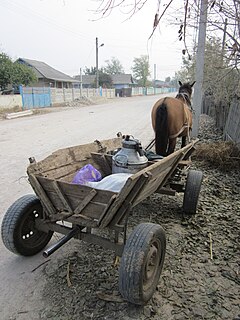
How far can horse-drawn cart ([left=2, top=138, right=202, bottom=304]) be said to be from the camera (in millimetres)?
2236

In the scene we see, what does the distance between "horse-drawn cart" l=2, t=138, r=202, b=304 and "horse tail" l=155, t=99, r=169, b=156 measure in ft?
5.49

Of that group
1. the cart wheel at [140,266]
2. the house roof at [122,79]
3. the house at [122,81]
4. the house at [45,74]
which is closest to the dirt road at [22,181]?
the cart wheel at [140,266]

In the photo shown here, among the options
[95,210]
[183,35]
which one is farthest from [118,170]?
[183,35]

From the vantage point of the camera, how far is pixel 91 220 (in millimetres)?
2553

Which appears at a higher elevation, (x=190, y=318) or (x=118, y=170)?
(x=118, y=170)

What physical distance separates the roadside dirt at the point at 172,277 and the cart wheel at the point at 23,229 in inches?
11.6

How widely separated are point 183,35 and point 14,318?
254cm

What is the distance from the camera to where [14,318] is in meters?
2.31

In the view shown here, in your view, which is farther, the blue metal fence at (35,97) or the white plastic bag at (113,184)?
the blue metal fence at (35,97)

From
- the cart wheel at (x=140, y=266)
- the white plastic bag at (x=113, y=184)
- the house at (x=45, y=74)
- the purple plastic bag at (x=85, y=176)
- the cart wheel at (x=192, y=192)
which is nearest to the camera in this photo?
the cart wheel at (x=140, y=266)

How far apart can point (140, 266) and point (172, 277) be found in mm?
841

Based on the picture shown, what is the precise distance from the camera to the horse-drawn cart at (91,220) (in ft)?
7.34

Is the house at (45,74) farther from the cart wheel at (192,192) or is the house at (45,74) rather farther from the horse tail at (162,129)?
the cart wheel at (192,192)

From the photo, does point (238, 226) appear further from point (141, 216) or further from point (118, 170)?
point (118, 170)
